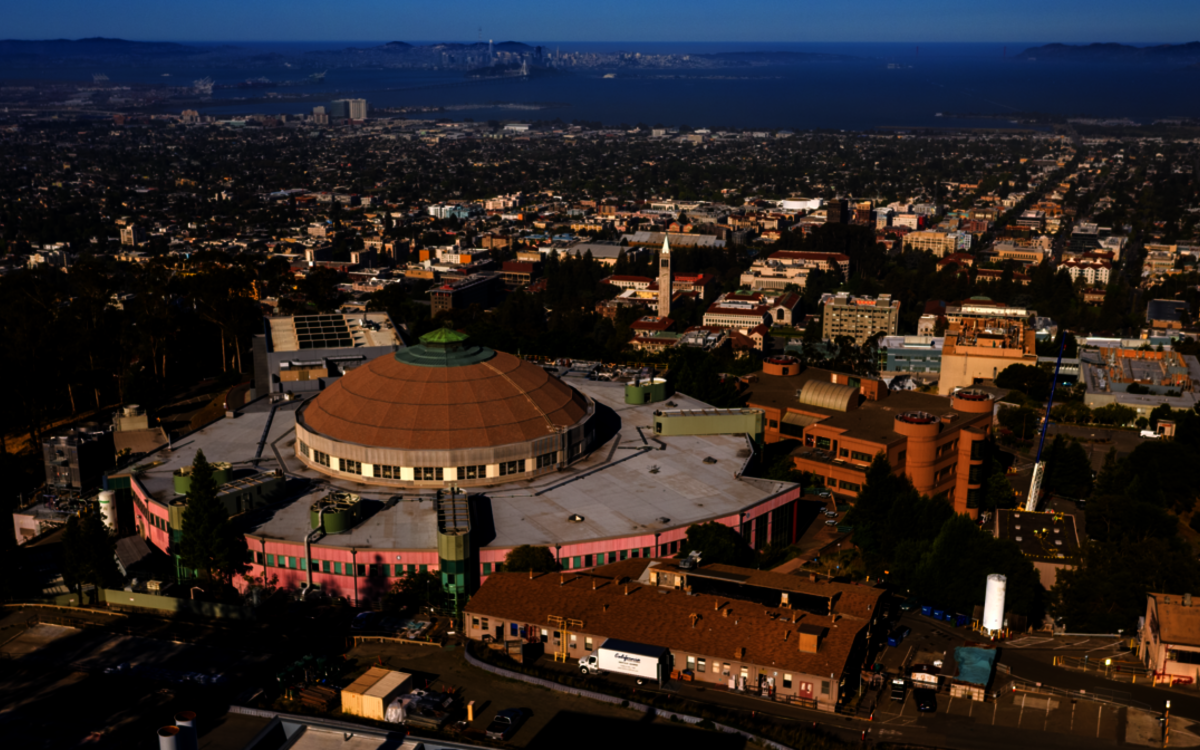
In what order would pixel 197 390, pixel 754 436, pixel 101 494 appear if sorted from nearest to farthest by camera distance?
1. pixel 101 494
2. pixel 754 436
3. pixel 197 390

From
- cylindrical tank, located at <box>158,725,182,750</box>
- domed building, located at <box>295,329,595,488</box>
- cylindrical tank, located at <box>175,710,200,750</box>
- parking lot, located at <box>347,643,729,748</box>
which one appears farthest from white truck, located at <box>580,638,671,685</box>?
cylindrical tank, located at <box>158,725,182,750</box>

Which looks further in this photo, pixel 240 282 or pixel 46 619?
pixel 240 282

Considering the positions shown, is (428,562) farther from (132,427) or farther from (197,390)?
(197,390)

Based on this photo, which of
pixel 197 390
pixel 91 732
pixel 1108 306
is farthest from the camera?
pixel 1108 306

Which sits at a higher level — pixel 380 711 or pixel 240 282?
pixel 240 282

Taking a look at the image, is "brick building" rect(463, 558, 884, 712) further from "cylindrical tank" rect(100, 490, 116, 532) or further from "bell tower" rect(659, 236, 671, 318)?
"bell tower" rect(659, 236, 671, 318)

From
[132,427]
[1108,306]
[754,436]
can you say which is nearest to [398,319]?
[132,427]

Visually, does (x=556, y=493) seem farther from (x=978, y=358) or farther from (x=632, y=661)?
(x=978, y=358)

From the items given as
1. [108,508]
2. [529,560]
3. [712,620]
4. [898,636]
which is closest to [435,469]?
[529,560]
